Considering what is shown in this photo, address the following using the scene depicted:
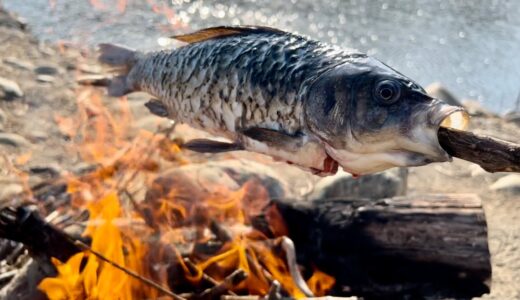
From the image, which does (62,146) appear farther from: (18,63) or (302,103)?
(302,103)

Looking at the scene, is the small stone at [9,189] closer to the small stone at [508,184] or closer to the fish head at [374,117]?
the fish head at [374,117]

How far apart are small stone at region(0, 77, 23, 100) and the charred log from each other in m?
5.20

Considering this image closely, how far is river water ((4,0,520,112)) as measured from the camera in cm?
1118

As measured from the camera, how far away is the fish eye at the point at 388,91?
197cm

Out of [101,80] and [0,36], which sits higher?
[101,80]

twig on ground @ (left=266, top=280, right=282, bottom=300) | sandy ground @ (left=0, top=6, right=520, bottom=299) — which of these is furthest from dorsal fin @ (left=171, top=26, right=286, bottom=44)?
sandy ground @ (left=0, top=6, right=520, bottom=299)

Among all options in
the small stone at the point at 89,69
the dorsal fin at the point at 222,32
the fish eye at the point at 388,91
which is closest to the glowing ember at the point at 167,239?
the dorsal fin at the point at 222,32

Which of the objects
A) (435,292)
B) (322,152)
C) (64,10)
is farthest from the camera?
(64,10)

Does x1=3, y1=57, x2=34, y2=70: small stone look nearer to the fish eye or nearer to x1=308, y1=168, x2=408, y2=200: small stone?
x1=308, y1=168, x2=408, y2=200: small stone

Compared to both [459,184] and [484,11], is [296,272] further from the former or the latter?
[484,11]

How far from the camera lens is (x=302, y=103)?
84.7 inches

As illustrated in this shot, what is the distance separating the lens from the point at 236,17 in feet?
41.9

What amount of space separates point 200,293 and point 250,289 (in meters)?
0.34

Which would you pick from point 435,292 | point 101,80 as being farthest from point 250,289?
point 101,80
